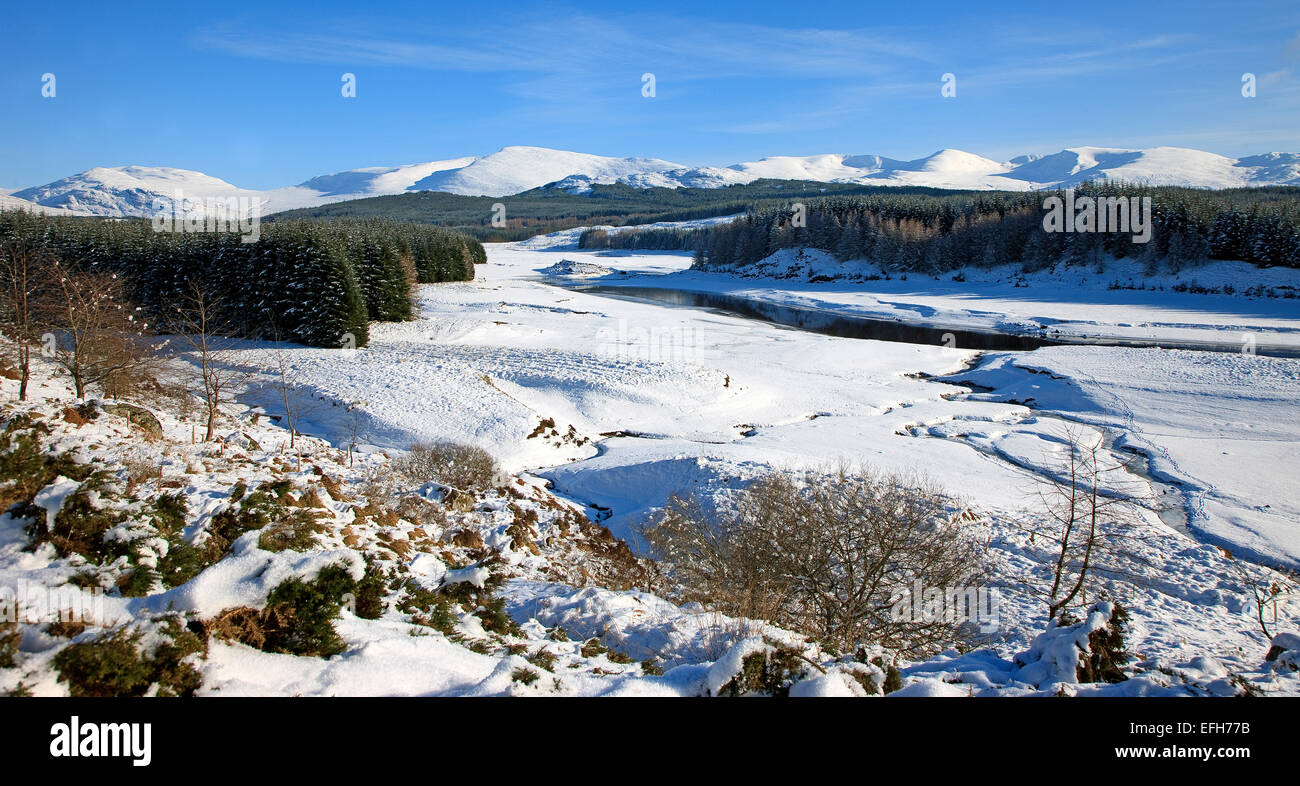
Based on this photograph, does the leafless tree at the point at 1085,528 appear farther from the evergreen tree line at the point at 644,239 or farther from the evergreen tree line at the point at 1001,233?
the evergreen tree line at the point at 644,239

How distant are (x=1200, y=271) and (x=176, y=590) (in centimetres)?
8283

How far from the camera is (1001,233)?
7988 cm

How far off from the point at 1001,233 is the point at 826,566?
3272 inches

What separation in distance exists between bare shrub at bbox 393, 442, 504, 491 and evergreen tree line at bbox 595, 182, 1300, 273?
74.8 m

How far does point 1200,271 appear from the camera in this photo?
206 ft

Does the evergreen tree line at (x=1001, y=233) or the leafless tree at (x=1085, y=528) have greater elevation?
the evergreen tree line at (x=1001, y=233)

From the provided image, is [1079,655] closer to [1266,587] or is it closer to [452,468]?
[1266,587]

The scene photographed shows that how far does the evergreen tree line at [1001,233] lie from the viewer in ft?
208

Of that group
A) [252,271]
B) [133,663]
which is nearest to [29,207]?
[252,271]

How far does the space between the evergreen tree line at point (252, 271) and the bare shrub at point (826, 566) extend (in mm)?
31875

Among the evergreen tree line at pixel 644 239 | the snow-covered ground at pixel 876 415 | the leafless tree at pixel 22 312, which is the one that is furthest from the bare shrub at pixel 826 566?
the evergreen tree line at pixel 644 239

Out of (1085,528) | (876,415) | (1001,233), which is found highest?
(1001,233)
